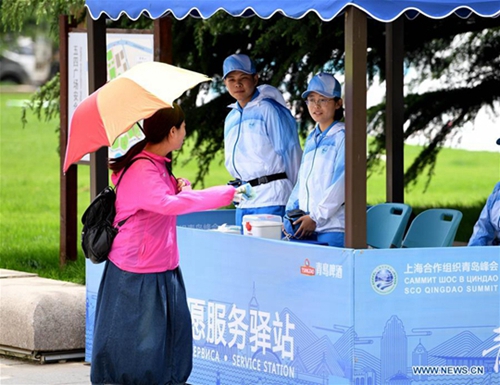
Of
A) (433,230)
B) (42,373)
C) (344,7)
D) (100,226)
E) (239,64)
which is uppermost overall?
(344,7)

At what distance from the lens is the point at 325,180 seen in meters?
6.73

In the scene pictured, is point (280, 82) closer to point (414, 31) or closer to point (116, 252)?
point (414, 31)

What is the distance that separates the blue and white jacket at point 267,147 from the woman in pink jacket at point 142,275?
4.91ft

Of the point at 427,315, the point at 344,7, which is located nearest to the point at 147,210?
the point at 344,7

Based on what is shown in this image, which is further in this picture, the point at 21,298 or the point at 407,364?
the point at 21,298

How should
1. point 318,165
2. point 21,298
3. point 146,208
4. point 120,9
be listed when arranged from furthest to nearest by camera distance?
point 21,298
point 120,9
point 318,165
point 146,208

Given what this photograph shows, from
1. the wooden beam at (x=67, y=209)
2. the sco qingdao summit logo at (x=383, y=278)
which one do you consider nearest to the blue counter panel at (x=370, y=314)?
the sco qingdao summit logo at (x=383, y=278)

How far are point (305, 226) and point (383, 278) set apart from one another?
88 cm

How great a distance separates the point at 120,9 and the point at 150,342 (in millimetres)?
2325

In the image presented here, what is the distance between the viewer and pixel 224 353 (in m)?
6.93

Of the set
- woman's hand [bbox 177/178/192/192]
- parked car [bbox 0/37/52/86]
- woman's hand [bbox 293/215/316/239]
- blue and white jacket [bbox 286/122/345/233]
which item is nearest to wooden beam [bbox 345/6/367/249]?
blue and white jacket [bbox 286/122/345/233]

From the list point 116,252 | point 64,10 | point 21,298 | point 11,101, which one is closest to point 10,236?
point 64,10

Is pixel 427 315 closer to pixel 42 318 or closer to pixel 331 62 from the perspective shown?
pixel 42 318

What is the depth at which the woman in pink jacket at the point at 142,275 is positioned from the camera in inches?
231
